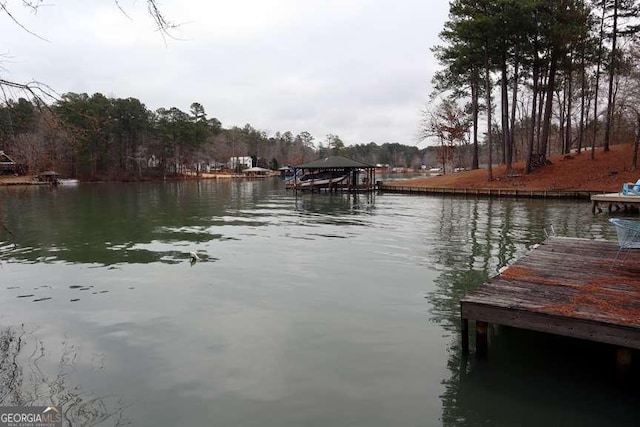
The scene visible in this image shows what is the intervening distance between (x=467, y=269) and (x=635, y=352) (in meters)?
5.02

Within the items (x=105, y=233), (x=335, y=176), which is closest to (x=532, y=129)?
(x=335, y=176)

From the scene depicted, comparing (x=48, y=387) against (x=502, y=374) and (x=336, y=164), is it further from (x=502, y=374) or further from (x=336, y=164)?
(x=336, y=164)

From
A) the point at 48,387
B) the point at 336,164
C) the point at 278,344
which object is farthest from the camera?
the point at 336,164

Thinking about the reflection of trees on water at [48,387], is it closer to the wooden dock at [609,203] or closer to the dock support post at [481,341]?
the dock support post at [481,341]

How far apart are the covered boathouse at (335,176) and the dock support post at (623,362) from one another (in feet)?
114

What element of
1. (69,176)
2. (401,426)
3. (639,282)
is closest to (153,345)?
(401,426)

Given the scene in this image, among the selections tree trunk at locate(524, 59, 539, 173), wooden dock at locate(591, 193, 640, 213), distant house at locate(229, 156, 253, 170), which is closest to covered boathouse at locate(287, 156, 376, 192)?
tree trunk at locate(524, 59, 539, 173)

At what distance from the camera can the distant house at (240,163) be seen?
9872cm

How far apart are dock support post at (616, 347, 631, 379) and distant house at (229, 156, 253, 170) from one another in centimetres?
9650

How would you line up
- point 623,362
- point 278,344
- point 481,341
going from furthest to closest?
point 278,344 < point 481,341 < point 623,362

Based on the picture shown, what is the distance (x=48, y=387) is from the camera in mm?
4828

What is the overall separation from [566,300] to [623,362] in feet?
2.64

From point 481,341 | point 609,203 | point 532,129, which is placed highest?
point 532,129

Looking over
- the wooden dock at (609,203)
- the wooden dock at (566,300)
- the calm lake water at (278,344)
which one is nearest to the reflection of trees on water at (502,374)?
the calm lake water at (278,344)
